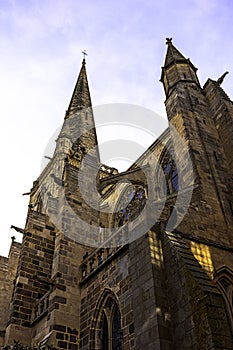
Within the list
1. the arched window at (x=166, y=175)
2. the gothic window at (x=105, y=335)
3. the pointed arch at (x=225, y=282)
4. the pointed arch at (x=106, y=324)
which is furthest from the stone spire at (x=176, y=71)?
the gothic window at (x=105, y=335)

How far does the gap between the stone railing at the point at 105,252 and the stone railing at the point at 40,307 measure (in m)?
1.13

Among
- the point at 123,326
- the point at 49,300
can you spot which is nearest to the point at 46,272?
the point at 49,300

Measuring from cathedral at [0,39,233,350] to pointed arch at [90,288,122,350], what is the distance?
0.07ft

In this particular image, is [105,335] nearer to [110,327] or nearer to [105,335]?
[105,335]

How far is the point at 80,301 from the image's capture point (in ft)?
33.0

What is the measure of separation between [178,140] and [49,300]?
6.64 metres

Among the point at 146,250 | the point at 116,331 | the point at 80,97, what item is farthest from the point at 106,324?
the point at 80,97

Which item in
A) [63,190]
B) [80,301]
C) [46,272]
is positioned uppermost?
[63,190]

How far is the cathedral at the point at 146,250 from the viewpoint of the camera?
6.82 m

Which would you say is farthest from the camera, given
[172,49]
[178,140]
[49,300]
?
[172,49]

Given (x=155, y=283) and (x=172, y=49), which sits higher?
(x=172, y=49)

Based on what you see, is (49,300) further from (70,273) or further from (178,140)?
(178,140)

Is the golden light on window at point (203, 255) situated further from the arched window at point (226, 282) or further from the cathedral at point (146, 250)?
the arched window at point (226, 282)

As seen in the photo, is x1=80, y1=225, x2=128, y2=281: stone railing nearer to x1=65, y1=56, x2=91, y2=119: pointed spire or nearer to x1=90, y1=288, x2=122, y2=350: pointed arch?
x1=90, y1=288, x2=122, y2=350: pointed arch
